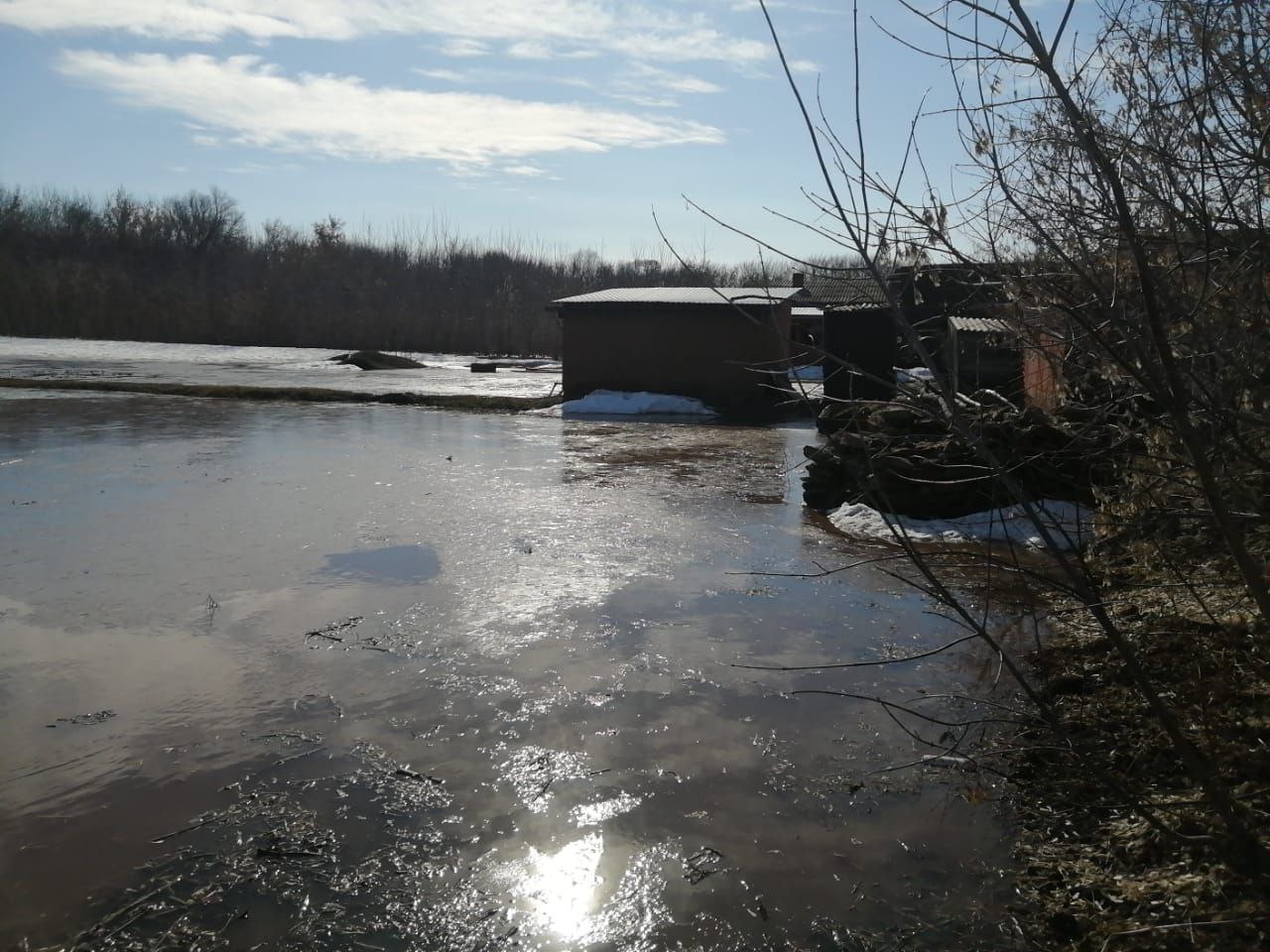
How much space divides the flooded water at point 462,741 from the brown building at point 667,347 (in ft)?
50.9

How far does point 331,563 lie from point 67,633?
7.54 ft

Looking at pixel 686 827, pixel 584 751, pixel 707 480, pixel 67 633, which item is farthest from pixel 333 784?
pixel 707 480

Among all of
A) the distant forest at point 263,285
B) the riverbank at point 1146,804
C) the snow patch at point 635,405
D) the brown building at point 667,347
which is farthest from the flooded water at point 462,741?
the distant forest at point 263,285

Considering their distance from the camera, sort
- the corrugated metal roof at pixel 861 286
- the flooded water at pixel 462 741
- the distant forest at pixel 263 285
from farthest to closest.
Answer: the distant forest at pixel 263 285
the flooded water at pixel 462 741
the corrugated metal roof at pixel 861 286

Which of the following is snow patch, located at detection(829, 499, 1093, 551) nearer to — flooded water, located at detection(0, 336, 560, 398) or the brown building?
the brown building

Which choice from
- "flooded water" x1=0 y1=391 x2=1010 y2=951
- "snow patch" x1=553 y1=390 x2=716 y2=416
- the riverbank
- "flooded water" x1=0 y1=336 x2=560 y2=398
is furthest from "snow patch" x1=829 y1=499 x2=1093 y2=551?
"flooded water" x1=0 y1=336 x2=560 y2=398

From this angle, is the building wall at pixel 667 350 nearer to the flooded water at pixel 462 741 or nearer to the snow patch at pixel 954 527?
the snow patch at pixel 954 527

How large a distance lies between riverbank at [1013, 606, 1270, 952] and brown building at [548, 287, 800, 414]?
67.0ft

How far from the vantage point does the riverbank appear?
3.12m

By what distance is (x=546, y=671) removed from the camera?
6285mm

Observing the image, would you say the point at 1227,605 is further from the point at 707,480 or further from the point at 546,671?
the point at 707,480

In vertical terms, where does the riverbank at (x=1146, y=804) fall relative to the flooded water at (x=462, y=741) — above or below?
above

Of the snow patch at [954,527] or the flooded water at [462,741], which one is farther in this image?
the snow patch at [954,527]

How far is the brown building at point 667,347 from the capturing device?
1028 inches
